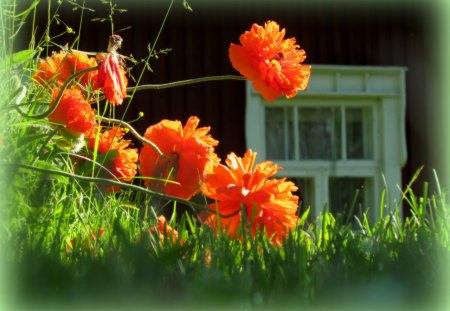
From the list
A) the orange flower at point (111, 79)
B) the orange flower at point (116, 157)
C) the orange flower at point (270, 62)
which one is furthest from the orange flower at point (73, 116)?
the orange flower at point (270, 62)

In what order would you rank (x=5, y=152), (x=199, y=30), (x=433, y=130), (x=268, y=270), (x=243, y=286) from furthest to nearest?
(x=433, y=130)
(x=199, y=30)
(x=5, y=152)
(x=268, y=270)
(x=243, y=286)

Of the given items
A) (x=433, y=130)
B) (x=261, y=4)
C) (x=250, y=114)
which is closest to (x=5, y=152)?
(x=250, y=114)

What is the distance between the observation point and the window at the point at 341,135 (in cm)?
558

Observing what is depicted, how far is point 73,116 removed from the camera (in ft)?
3.62

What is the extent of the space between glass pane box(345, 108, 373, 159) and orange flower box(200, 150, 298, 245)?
4.86 metres

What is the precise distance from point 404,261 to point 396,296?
3.6 inches

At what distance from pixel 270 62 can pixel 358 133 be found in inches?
186

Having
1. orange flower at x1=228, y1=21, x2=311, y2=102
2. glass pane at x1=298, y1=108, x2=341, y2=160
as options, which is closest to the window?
glass pane at x1=298, y1=108, x2=341, y2=160

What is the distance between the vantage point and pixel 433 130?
5.80 m

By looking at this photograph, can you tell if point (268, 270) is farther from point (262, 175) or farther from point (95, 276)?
point (262, 175)

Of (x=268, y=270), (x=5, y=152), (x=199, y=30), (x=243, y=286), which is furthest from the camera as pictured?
(x=199, y=30)

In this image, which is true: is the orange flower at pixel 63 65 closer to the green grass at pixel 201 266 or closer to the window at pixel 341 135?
the green grass at pixel 201 266

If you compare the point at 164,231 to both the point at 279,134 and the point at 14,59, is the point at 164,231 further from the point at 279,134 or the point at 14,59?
the point at 279,134

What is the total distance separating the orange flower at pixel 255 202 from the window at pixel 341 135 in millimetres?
4487
